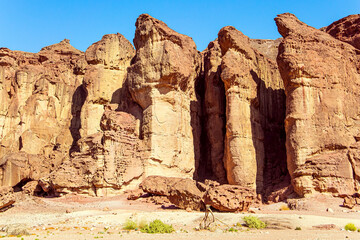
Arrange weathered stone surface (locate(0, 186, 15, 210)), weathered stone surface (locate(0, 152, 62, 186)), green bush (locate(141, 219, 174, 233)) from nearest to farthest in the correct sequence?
green bush (locate(141, 219, 174, 233)) → weathered stone surface (locate(0, 186, 15, 210)) → weathered stone surface (locate(0, 152, 62, 186))

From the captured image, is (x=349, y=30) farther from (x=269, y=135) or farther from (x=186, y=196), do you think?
(x=186, y=196)

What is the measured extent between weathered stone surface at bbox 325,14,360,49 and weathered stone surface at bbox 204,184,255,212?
1649 centimetres

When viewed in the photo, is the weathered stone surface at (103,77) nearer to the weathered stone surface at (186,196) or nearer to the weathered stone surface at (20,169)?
the weathered stone surface at (20,169)

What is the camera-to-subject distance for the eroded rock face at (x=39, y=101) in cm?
3309

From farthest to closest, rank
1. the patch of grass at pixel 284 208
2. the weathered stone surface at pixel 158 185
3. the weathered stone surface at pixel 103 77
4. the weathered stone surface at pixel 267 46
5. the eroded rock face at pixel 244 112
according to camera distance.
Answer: the weathered stone surface at pixel 267 46 < the weathered stone surface at pixel 103 77 < the eroded rock face at pixel 244 112 < the weathered stone surface at pixel 158 185 < the patch of grass at pixel 284 208

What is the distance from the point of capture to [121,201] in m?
22.8

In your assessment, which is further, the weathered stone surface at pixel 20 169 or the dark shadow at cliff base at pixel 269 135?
the weathered stone surface at pixel 20 169

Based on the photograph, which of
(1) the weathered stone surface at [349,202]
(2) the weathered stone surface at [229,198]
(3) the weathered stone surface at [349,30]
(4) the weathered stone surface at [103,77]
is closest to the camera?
(2) the weathered stone surface at [229,198]

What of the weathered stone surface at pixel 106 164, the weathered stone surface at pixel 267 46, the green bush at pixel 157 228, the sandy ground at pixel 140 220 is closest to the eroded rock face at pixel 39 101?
the weathered stone surface at pixel 106 164

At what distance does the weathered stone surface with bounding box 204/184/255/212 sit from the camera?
18172mm

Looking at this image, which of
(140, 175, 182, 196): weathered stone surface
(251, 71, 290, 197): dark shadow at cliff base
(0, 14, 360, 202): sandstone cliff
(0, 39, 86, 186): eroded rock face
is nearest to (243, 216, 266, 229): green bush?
(0, 14, 360, 202): sandstone cliff

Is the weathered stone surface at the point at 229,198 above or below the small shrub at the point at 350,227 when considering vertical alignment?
above

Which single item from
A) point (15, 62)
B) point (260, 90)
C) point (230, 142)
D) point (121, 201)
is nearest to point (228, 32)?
point (260, 90)

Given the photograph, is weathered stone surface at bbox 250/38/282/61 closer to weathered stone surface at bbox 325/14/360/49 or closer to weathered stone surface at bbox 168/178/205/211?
weathered stone surface at bbox 325/14/360/49
